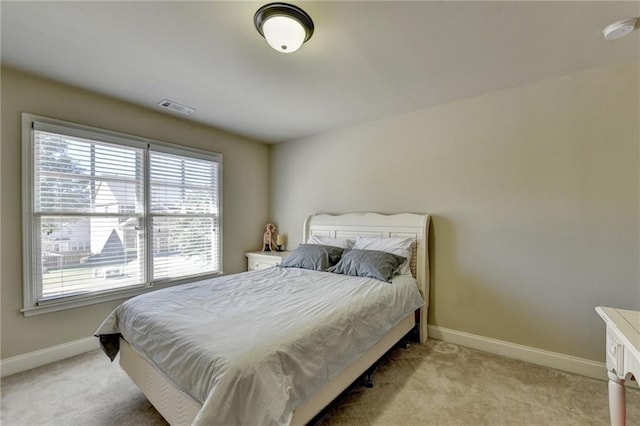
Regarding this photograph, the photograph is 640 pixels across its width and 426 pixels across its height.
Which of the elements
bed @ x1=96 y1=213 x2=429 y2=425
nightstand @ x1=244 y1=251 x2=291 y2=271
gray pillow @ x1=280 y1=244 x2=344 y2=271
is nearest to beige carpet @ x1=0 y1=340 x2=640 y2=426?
bed @ x1=96 y1=213 x2=429 y2=425

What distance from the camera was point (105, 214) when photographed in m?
2.74

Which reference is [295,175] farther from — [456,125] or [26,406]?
[26,406]

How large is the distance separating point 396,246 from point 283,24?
7.04 feet

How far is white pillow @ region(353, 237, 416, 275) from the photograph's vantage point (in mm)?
2766

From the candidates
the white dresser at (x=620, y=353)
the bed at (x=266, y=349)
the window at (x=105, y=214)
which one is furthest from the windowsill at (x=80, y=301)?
the white dresser at (x=620, y=353)

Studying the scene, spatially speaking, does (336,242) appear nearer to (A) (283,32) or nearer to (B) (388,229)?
(B) (388,229)

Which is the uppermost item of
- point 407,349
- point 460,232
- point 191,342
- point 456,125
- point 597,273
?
point 456,125

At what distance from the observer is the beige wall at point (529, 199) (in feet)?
7.02


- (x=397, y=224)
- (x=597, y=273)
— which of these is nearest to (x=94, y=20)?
(x=397, y=224)

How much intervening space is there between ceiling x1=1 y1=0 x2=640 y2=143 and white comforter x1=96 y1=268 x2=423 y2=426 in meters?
1.78

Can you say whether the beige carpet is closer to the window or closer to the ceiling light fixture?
the window

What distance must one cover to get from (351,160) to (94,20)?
2.64 m

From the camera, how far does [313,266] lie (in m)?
2.94

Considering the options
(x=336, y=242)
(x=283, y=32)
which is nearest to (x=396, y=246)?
(x=336, y=242)
